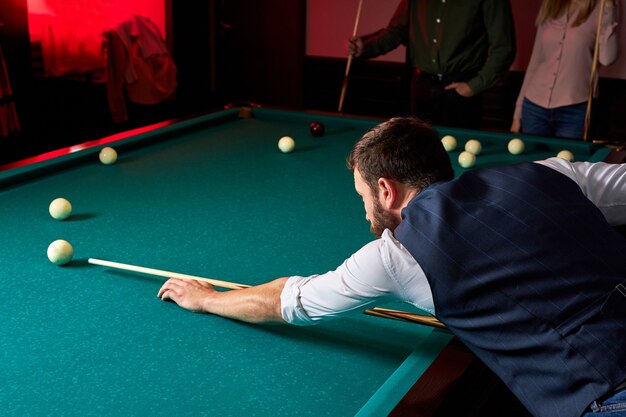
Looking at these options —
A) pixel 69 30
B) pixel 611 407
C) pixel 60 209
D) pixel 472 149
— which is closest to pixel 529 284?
pixel 611 407

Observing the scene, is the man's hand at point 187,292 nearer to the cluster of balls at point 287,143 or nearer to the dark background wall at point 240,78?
the cluster of balls at point 287,143

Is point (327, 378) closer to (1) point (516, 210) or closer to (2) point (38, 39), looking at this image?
(1) point (516, 210)

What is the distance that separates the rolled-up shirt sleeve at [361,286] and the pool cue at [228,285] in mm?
192

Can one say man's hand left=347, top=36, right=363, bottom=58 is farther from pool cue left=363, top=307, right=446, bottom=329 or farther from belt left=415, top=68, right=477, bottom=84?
pool cue left=363, top=307, right=446, bottom=329

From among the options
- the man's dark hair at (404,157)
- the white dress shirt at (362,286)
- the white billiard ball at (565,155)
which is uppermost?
the man's dark hair at (404,157)

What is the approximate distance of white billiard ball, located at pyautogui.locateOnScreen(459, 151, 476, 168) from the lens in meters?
3.02

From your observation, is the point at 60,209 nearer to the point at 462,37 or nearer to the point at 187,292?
the point at 187,292

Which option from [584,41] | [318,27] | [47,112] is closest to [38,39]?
[47,112]

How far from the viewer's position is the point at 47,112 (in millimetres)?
5453

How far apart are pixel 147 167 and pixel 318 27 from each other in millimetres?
3946

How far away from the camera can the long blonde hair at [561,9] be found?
13.0ft

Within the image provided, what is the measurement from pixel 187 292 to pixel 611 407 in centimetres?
92

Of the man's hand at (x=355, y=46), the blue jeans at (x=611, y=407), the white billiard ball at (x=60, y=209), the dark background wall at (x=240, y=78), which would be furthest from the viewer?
the dark background wall at (x=240, y=78)

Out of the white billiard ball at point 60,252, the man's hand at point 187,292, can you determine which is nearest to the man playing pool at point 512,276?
the man's hand at point 187,292
